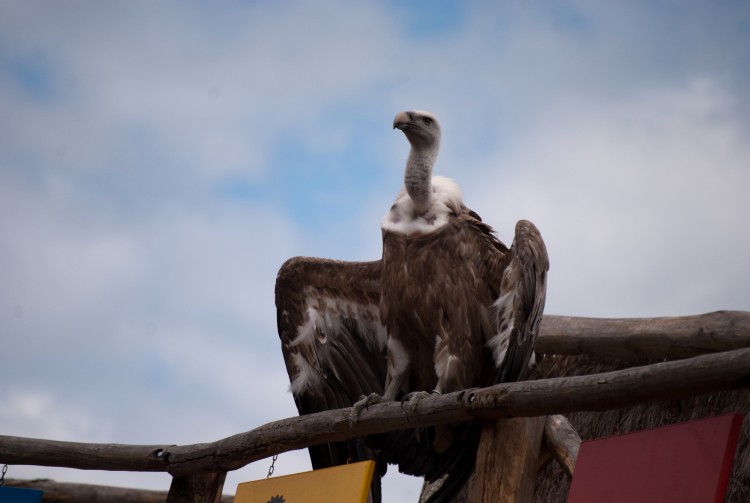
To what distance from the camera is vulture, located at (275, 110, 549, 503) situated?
5.25m

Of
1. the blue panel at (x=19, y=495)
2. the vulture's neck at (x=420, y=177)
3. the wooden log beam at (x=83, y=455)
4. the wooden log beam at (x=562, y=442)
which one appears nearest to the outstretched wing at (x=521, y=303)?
the wooden log beam at (x=562, y=442)

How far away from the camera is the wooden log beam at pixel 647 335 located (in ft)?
18.1

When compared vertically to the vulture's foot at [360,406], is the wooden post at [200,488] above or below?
below

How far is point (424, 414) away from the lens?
4586 millimetres

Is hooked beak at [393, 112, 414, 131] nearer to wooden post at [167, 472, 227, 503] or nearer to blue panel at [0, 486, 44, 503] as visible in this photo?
wooden post at [167, 472, 227, 503]

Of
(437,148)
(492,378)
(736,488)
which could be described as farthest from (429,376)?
(736,488)

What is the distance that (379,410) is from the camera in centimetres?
486

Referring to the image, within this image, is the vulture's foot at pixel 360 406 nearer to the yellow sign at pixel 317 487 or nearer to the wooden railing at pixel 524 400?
the wooden railing at pixel 524 400

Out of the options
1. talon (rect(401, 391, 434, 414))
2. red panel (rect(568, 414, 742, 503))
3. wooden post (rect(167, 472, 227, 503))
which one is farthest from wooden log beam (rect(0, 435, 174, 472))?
red panel (rect(568, 414, 742, 503))

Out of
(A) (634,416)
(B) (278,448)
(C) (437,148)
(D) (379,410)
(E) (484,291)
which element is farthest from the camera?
(A) (634,416)

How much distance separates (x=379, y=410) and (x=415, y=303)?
82 centimetres

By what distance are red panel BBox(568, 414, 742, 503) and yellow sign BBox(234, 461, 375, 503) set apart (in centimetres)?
90

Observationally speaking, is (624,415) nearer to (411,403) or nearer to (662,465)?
(411,403)

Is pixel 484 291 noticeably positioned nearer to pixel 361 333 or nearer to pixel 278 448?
pixel 361 333
